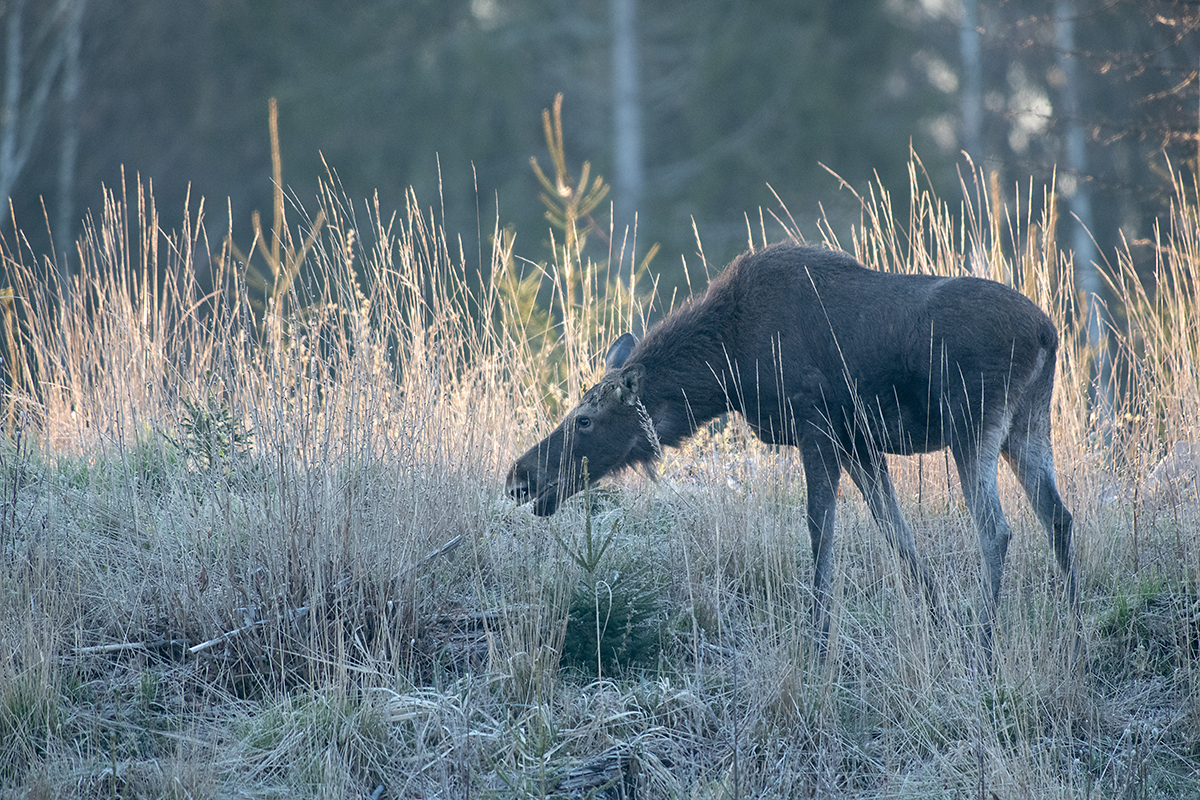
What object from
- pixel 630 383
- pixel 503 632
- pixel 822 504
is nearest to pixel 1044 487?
pixel 822 504

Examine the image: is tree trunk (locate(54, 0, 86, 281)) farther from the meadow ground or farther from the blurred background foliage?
the meadow ground

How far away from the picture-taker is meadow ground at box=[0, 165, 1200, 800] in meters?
3.50

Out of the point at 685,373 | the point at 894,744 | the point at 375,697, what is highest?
the point at 685,373

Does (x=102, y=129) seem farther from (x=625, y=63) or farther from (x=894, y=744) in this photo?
(x=894, y=744)

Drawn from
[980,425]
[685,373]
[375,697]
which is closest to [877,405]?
[980,425]

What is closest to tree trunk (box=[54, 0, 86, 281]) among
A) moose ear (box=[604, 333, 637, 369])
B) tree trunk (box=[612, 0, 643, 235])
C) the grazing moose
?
tree trunk (box=[612, 0, 643, 235])

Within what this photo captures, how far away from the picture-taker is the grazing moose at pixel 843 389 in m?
4.18

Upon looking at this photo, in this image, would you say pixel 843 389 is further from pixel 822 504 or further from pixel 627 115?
pixel 627 115

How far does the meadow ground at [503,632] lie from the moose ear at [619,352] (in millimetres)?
901

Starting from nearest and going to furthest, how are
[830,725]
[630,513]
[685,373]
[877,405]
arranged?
[830,725] → [877,405] → [685,373] → [630,513]

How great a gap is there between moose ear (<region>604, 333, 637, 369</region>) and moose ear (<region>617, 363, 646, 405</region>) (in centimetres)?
41

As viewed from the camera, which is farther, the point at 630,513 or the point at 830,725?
the point at 630,513

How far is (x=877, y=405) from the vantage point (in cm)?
444

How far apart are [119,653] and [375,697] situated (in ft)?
3.93
